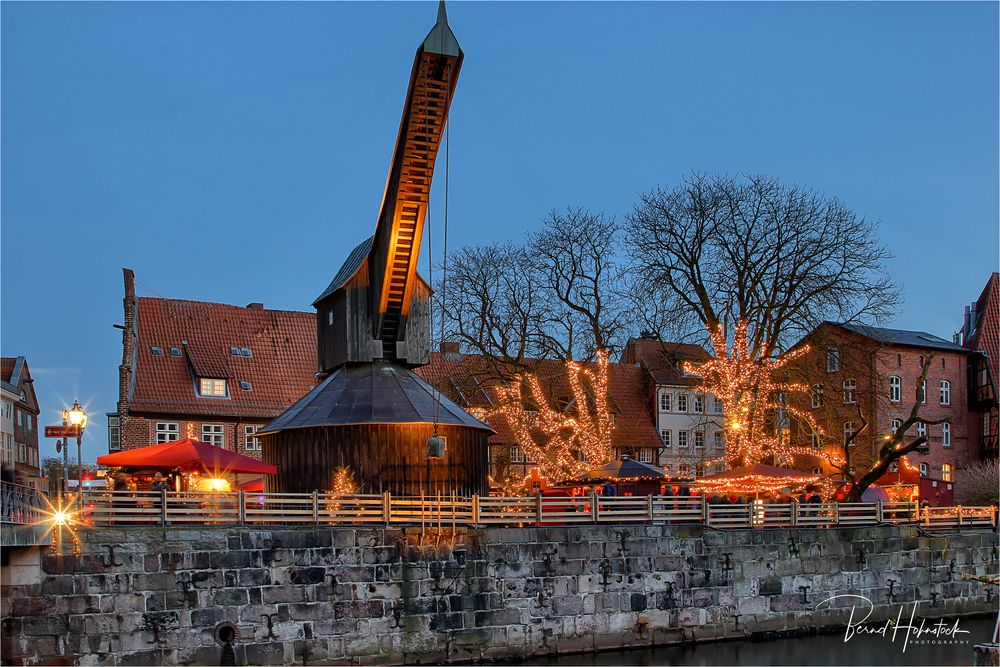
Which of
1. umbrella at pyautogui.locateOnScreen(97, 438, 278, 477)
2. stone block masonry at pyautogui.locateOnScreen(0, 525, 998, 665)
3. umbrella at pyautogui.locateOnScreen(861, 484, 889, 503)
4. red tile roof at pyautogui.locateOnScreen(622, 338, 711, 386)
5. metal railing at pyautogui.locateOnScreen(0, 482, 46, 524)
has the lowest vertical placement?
stone block masonry at pyautogui.locateOnScreen(0, 525, 998, 665)

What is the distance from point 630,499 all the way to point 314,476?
346 inches

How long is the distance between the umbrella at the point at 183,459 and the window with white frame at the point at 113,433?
25.9m

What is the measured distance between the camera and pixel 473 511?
91.2 feet

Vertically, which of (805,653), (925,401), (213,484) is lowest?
(805,653)

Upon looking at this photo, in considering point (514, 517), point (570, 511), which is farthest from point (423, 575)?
point (570, 511)

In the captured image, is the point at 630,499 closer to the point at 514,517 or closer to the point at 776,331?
the point at 514,517

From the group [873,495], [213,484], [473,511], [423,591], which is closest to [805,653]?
[473,511]

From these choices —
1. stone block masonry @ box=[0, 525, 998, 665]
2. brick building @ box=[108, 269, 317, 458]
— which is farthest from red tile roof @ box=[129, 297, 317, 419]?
stone block masonry @ box=[0, 525, 998, 665]

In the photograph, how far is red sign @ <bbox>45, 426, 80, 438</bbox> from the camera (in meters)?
26.5

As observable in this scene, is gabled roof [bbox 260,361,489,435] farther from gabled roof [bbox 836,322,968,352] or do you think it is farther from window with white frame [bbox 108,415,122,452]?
gabled roof [bbox 836,322,968,352]

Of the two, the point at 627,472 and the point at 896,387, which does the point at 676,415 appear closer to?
the point at 896,387

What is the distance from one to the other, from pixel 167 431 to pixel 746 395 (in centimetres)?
2317

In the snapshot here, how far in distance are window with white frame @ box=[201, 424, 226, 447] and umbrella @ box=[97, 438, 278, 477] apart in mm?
20805

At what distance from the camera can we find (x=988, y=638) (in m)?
30.7
